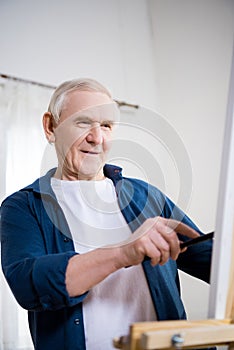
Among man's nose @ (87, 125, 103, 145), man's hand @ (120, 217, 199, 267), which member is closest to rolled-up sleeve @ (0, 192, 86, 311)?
man's hand @ (120, 217, 199, 267)

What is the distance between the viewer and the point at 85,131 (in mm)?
1024

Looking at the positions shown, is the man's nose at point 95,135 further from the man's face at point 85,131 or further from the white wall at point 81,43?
the white wall at point 81,43

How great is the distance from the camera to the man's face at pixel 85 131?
1.01 meters

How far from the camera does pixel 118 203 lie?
105 cm

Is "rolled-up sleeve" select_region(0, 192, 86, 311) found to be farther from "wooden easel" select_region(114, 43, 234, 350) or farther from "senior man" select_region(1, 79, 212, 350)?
"wooden easel" select_region(114, 43, 234, 350)

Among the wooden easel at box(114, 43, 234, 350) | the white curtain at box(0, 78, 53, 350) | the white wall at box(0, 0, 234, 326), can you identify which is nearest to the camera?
the wooden easel at box(114, 43, 234, 350)

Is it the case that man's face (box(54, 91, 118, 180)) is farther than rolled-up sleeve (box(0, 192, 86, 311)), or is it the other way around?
man's face (box(54, 91, 118, 180))

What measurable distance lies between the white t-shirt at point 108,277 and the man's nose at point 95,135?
0.34 feet

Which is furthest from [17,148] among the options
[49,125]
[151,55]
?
[49,125]

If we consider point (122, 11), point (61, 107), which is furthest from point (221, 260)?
point (122, 11)

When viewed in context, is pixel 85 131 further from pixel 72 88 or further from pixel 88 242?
pixel 88 242

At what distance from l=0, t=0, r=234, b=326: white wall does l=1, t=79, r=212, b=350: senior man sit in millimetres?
1387

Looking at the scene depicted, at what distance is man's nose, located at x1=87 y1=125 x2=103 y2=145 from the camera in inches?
40.1

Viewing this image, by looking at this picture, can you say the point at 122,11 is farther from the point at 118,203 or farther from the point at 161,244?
the point at 161,244
